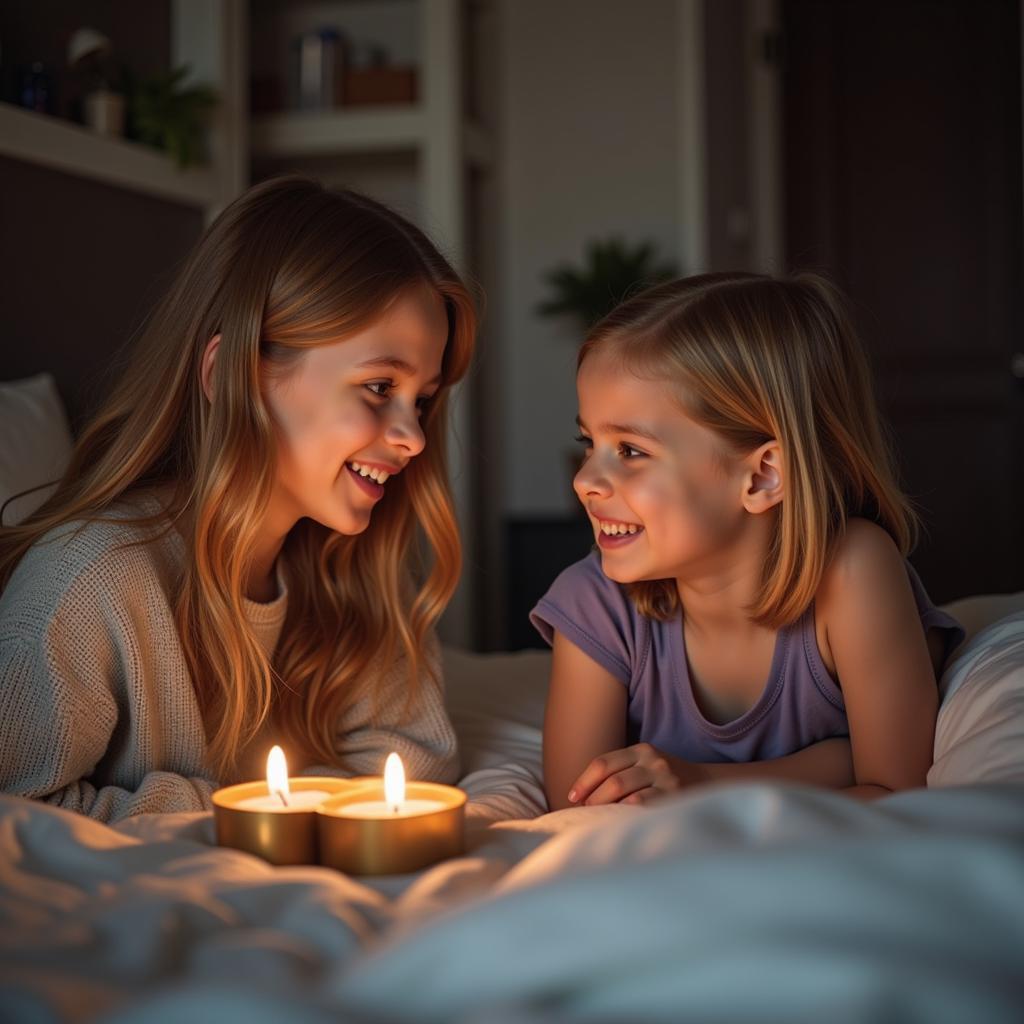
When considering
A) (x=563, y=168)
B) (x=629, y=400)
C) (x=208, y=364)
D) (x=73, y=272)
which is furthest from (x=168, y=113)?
(x=563, y=168)

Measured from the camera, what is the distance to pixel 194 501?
1.46m

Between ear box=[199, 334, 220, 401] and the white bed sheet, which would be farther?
ear box=[199, 334, 220, 401]

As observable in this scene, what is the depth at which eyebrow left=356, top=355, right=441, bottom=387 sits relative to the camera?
4.82 ft

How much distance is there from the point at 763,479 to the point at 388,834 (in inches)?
29.1

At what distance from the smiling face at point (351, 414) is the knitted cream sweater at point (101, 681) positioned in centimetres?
17

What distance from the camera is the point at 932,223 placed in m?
4.66

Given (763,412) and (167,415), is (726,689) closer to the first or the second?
(763,412)

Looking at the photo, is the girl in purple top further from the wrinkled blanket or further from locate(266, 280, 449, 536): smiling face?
the wrinkled blanket

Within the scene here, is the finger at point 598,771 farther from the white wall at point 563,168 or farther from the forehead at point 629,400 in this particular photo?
the white wall at point 563,168

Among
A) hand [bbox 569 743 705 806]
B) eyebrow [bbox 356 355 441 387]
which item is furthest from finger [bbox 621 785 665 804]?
eyebrow [bbox 356 355 441 387]

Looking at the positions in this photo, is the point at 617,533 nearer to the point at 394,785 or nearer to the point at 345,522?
the point at 345,522

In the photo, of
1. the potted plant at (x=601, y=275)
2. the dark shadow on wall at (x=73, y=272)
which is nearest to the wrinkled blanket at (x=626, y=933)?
the dark shadow on wall at (x=73, y=272)

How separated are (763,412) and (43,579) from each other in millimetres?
816

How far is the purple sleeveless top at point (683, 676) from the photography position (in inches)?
58.5
